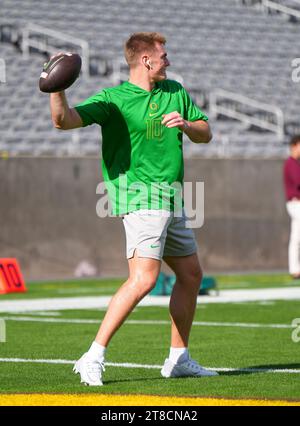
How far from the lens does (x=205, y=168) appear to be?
70.3ft

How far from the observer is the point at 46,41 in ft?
79.5

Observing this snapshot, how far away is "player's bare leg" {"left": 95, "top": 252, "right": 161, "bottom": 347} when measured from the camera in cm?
636

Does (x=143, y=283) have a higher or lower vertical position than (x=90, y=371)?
higher

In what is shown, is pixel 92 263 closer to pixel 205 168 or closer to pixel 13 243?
pixel 13 243

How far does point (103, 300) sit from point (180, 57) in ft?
44.4

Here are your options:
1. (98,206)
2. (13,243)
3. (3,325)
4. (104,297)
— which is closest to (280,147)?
(98,206)

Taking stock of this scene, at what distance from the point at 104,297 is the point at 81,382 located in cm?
745

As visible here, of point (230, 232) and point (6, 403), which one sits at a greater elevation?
point (230, 232)

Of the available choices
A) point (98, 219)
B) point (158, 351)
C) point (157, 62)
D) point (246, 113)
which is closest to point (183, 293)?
point (157, 62)

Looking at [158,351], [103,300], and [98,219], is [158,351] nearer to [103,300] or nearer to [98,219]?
[103,300]
